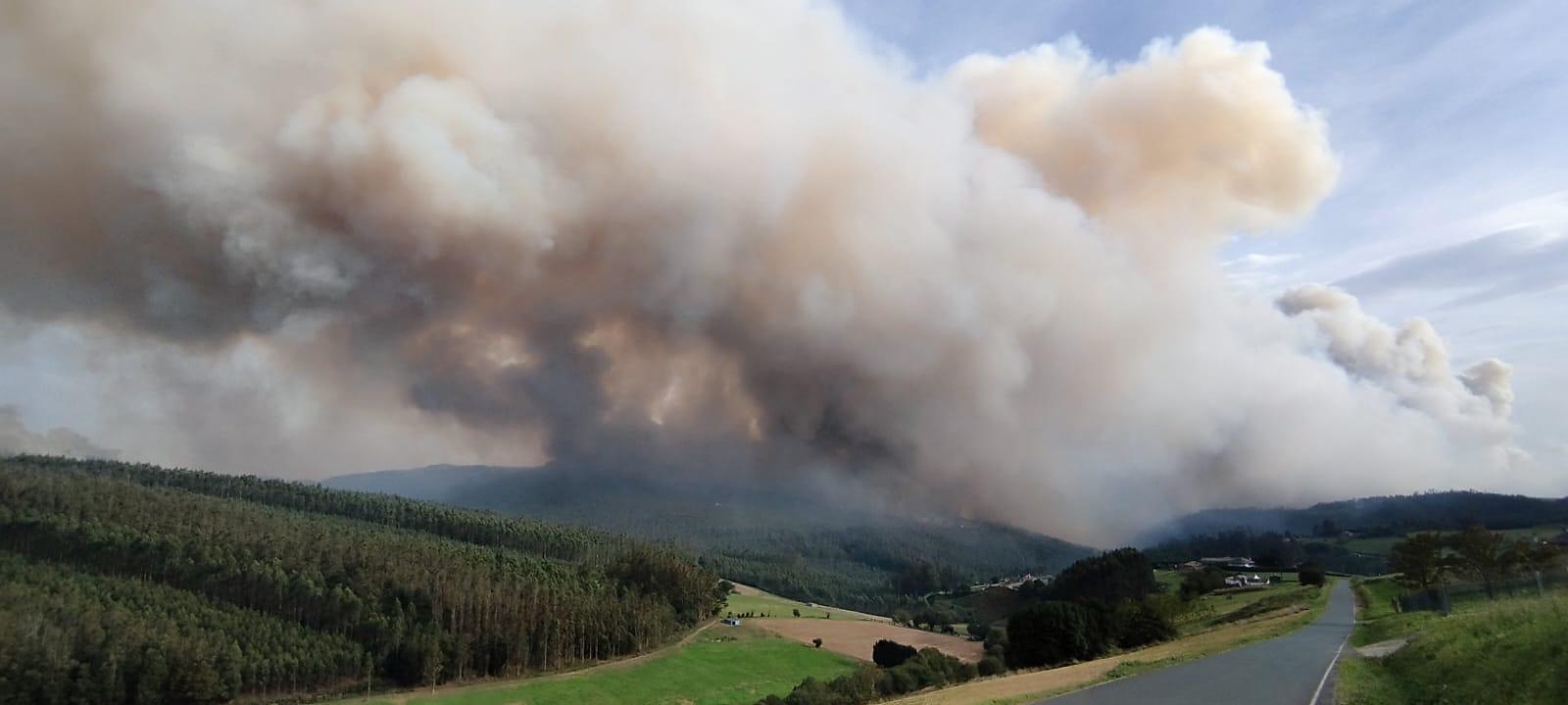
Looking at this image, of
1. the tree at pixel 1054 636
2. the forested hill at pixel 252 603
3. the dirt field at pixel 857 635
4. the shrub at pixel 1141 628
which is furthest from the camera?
the dirt field at pixel 857 635

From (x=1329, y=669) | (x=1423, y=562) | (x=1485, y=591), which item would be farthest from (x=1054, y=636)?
(x=1329, y=669)

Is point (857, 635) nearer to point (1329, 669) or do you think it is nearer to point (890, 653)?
point (890, 653)

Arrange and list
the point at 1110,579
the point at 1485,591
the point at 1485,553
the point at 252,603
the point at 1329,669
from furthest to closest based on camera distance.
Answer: the point at 1110,579 < the point at 252,603 < the point at 1485,553 < the point at 1485,591 < the point at 1329,669

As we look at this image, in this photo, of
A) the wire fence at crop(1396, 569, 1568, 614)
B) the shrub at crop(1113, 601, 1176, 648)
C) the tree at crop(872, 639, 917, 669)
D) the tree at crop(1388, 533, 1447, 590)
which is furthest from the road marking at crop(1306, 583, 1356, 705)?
the tree at crop(872, 639, 917, 669)

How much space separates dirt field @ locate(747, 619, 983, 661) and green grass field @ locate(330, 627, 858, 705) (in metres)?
5.33

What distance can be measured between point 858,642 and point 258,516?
7870cm

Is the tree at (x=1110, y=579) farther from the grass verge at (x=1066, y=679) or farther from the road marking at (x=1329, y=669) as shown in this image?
the road marking at (x=1329, y=669)

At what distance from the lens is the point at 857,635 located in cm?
10900

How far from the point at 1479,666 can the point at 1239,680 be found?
20.1 ft

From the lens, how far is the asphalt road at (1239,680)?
810 inches

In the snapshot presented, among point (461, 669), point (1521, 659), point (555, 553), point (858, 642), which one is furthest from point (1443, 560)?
point (555, 553)

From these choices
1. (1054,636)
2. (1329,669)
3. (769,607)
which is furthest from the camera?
(769,607)

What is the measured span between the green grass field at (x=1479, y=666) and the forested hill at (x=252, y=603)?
73393 mm

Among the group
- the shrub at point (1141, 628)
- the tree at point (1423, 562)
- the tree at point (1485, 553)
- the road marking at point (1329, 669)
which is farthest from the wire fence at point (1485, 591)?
the shrub at point (1141, 628)
